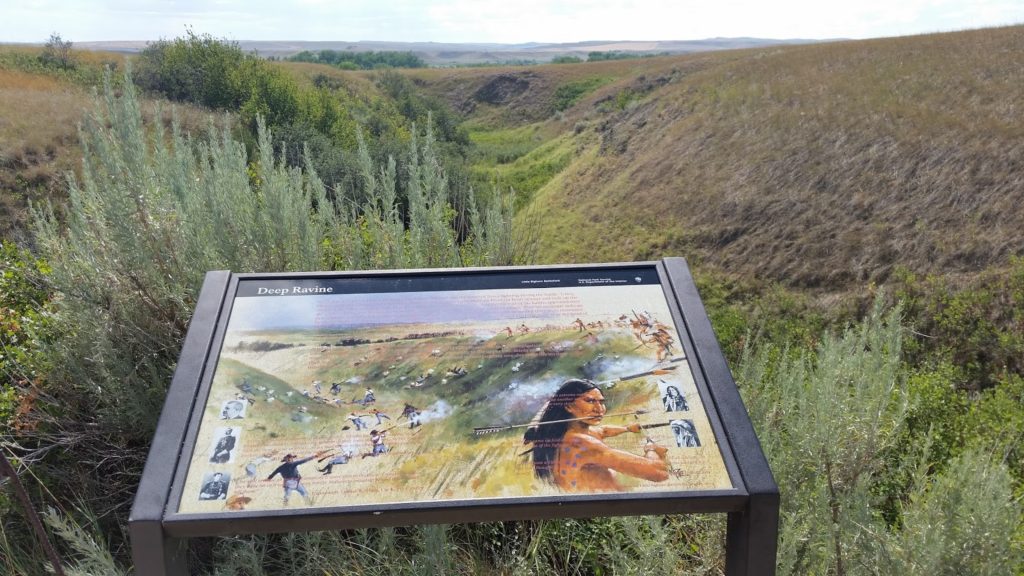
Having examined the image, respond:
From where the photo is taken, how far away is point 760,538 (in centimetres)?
177

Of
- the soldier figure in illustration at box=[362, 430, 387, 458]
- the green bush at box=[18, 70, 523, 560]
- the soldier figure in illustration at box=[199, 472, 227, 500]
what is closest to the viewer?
the soldier figure in illustration at box=[199, 472, 227, 500]

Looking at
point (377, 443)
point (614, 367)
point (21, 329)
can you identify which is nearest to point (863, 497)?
point (614, 367)

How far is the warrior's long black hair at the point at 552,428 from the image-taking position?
183 centimetres

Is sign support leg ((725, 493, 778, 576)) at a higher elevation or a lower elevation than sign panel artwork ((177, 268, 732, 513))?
lower

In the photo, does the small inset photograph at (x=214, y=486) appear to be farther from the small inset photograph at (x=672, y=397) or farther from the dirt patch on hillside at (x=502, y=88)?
the dirt patch on hillside at (x=502, y=88)

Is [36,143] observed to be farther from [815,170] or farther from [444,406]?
[444,406]

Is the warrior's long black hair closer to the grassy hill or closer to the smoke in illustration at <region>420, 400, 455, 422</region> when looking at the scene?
the smoke in illustration at <region>420, 400, 455, 422</region>

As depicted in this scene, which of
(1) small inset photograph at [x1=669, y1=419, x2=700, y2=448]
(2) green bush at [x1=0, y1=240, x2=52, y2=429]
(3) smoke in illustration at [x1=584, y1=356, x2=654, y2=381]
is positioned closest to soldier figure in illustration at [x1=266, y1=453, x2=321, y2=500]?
(3) smoke in illustration at [x1=584, y1=356, x2=654, y2=381]

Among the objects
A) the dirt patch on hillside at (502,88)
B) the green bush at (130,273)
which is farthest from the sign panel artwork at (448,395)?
the dirt patch on hillside at (502,88)

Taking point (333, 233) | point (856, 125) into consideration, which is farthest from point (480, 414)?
point (856, 125)

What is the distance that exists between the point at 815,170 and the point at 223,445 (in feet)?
53.5

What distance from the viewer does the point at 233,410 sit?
195 centimetres

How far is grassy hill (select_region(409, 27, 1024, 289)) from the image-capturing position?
1212 cm

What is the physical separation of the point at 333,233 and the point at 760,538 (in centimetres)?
329
